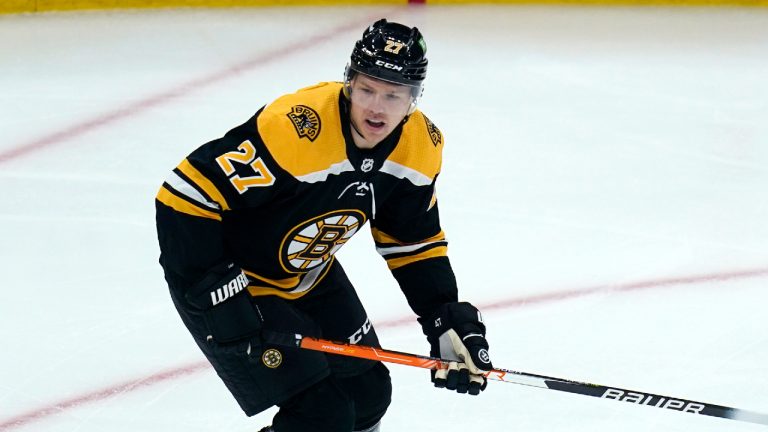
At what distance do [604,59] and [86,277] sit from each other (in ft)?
10.1

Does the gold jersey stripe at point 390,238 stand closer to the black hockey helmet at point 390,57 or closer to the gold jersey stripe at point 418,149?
the gold jersey stripe at point 418,149

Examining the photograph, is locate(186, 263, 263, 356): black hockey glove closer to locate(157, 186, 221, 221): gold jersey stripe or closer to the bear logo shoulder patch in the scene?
locate(157, 186, 221, 221): gold jersey stripe

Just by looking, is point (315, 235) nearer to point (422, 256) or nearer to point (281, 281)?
point (281, 281)

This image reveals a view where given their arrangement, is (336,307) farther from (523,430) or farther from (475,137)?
(475,137)

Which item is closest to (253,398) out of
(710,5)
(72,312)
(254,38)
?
(72,312)

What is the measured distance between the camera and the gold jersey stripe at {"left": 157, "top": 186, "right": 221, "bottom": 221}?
2617 mm

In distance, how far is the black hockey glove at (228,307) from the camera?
105 inches

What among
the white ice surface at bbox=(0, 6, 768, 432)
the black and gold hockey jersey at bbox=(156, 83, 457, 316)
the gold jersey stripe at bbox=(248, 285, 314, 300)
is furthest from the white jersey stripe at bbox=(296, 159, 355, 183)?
the white ice surface at bbox=(0, 6, 768, 432)

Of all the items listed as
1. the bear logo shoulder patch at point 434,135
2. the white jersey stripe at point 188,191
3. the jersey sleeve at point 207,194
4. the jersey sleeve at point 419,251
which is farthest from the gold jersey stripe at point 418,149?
the white jersey stripe at point 188,191

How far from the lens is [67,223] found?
4391 mm

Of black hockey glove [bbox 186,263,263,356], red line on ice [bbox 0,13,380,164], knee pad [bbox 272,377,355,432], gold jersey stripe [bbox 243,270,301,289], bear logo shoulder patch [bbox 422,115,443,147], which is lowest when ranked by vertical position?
red line on ice [bbox 0,13,380,164]

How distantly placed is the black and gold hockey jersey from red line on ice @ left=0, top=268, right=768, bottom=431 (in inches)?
29.4

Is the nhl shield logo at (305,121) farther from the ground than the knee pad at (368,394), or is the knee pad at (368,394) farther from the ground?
the nhl shield logo at (305,121)

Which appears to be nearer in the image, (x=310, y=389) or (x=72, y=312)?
(x=310, y=389)
